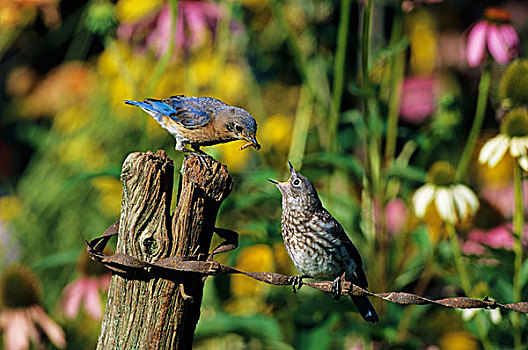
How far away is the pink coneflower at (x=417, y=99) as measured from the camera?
3.67 meters

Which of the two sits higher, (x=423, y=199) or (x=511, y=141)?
(x=511, y=141)

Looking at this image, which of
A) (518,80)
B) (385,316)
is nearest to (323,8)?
(518,80)

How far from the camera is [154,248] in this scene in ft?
3.77

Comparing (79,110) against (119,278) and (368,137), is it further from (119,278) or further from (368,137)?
(119,278)

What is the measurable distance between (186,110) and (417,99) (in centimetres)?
264

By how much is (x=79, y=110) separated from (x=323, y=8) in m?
1.82

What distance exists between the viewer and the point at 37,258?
10.0 ft

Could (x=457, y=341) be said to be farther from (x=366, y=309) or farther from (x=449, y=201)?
(x=366, y=309)

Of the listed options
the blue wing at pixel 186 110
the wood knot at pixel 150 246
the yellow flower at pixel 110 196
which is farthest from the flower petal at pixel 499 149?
the yellow flower at pixel 110 196

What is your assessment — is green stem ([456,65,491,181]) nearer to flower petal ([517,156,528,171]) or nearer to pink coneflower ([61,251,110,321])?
flower petal ([517,156,528,171])

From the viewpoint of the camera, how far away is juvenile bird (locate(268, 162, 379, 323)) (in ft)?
4.96

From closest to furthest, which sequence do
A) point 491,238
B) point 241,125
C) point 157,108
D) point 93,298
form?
point 241,125 < point 157,108 < point 93,298 < point 491,238

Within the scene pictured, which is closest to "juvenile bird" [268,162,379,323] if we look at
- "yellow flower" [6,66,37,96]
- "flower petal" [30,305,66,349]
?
"flower petal" [30,305,66,349]

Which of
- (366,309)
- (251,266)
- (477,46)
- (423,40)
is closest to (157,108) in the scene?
(366,309)
